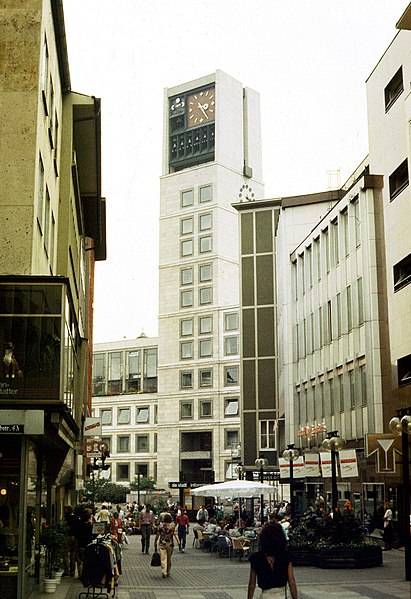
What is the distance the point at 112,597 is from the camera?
19359mm

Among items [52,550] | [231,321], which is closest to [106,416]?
[231,321]

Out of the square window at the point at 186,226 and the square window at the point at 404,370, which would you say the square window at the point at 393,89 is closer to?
the square window at the point at 404,370

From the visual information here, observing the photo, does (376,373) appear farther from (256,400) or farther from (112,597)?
(256,400)

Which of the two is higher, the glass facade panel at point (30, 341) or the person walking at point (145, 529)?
the glass facade panel at point (30, 341)

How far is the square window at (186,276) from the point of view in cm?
10694

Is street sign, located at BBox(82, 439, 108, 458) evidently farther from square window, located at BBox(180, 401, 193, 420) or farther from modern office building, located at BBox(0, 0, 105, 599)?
square window, located at BBox(180, 401, 193, 420)

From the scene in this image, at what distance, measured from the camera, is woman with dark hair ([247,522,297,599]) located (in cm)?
975

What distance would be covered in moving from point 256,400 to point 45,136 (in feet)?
165

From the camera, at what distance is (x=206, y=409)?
10269 cm

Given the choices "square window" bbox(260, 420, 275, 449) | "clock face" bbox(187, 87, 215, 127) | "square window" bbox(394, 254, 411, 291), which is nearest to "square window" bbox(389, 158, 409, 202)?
"square window" bbox(394, 254, 411, 291)

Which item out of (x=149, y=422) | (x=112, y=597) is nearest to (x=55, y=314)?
(x=112, y=597)

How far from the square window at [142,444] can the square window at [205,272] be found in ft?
72.1

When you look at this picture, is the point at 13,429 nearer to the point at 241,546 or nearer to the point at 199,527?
the point at 241,546

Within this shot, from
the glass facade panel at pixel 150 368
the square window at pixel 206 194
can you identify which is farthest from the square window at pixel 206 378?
the square window at pixel 206 194
